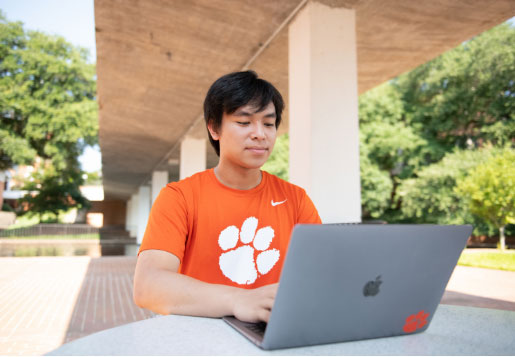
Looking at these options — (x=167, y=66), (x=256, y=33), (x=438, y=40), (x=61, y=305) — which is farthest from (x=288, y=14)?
(x=61, y=305)

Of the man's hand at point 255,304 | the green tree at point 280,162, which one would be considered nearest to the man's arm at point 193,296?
the man's hand at point 255,304

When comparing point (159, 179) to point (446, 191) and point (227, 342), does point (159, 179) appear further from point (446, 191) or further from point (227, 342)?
point (227, 342)

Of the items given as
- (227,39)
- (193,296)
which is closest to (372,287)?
(193,296)

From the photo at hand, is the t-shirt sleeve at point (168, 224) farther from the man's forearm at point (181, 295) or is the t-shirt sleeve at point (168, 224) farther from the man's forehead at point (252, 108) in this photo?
the man's forehead at point (252, 108)

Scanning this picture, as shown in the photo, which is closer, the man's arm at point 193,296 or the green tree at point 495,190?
the man's arm at point 193,296

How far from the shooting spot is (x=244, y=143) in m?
1.53

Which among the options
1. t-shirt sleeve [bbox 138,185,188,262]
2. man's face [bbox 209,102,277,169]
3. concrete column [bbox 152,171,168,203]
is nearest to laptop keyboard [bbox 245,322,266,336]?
t-shirt sleeve [bbox 138,185,188,262]

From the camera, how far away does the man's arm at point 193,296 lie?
974 millimetres

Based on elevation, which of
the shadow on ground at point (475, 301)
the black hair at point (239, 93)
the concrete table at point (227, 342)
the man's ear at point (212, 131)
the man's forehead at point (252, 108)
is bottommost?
the shadow on ground at point (475, 301)

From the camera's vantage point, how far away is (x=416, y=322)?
0.98m

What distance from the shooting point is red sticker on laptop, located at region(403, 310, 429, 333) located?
3.15ft

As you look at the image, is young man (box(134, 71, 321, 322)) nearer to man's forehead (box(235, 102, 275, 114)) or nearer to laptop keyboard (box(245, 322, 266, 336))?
man's forehead (box(235, 102, 275, 114))

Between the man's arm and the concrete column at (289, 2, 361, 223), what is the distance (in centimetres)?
244

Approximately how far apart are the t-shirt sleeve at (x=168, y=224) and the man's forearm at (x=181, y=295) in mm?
130
